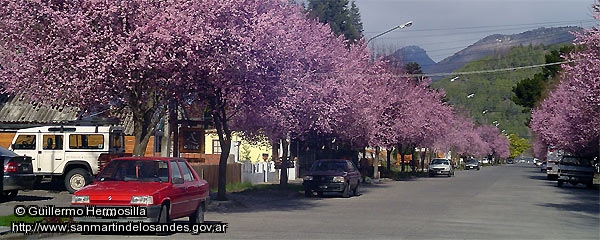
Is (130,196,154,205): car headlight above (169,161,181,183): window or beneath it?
beneath

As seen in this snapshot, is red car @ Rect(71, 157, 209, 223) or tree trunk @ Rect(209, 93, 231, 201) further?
tree trunk @ Rect(209, 93, 231, 201)

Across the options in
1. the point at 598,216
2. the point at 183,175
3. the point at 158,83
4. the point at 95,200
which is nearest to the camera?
the point at 95,200

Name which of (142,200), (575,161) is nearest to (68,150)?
(142,200)

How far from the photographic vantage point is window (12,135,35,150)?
28.4 m

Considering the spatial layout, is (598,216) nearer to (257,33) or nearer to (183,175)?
(257,33)

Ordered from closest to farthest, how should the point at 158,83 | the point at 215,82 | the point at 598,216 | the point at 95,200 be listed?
the point at 95,200 < the point at 158,83 < the point at 215,82 < the point at 598,216

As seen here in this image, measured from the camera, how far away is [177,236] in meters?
15.2

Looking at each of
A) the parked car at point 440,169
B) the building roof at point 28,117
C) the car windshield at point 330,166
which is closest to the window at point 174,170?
the car windshield at point 330,166

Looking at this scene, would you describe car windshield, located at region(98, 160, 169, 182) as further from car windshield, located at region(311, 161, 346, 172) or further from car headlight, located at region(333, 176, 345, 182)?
car windshield, located at region(311, 161, 346, 172)

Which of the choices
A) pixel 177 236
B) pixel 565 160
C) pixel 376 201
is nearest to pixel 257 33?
pixel 177 236

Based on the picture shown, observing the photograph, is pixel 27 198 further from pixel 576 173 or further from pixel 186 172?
pixel 576 173

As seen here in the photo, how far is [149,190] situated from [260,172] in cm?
2782

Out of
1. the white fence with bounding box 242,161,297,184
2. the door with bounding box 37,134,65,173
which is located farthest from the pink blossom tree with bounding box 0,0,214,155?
the white fence with bounding box 242,161,297,184

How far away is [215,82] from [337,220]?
466 centimetres
